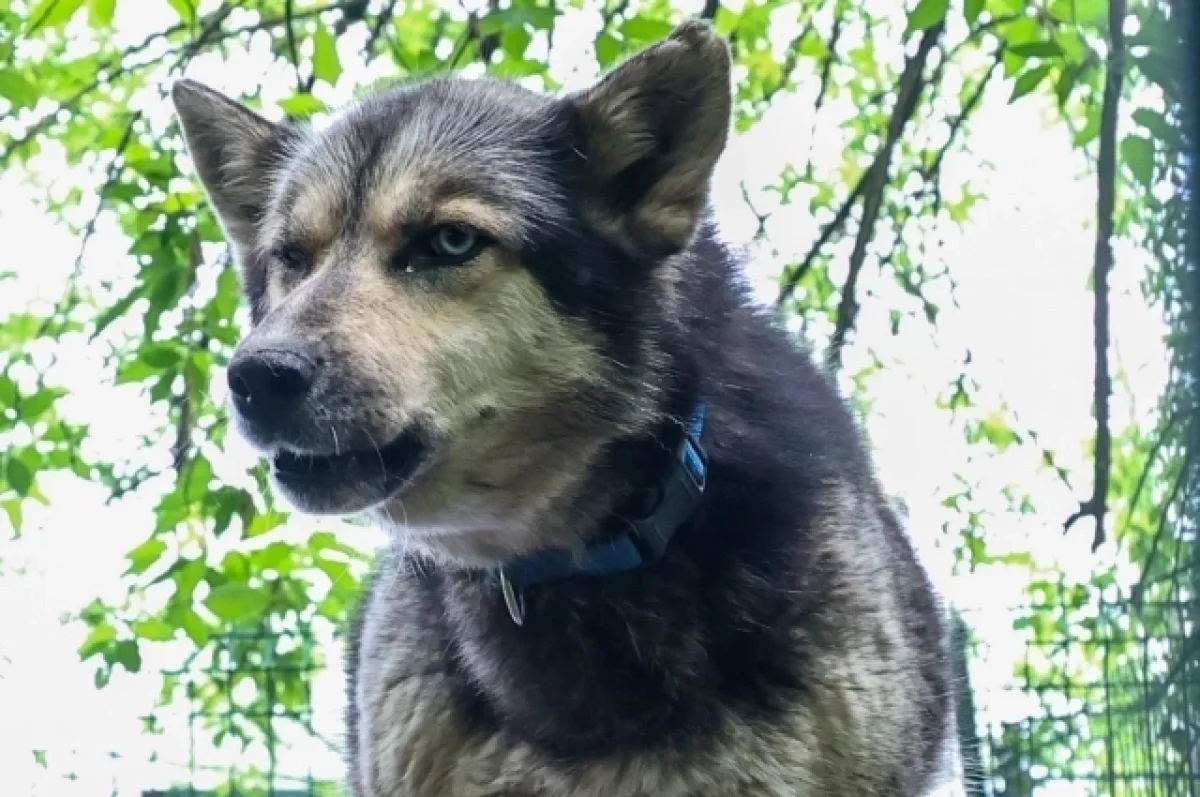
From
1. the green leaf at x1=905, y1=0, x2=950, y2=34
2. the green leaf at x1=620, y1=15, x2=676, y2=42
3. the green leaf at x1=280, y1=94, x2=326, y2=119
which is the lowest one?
the green leaf at x1=280, y1=94, x2=326, y2=119

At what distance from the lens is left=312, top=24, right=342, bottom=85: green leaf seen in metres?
1.53

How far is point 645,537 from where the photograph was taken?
113 cm

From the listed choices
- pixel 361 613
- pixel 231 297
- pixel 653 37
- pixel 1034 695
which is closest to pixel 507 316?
pixel 361 613

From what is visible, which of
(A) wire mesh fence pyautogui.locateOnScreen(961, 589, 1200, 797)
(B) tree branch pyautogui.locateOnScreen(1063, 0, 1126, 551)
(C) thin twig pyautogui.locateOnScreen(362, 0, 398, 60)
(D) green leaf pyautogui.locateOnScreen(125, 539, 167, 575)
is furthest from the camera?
(C) thin twig pyautogui.locateOnScreen(362, 0, 398, 60)

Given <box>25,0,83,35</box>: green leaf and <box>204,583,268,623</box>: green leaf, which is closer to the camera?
<box>25,0,83,35</box>: green leaf

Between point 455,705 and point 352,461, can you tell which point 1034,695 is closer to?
point 455,705

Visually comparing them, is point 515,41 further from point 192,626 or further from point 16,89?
point 192,626

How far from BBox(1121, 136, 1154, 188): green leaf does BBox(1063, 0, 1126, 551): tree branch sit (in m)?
0.18

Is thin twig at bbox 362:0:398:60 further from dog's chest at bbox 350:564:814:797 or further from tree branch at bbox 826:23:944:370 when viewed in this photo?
dog's chest at bbox 350:564:814:797

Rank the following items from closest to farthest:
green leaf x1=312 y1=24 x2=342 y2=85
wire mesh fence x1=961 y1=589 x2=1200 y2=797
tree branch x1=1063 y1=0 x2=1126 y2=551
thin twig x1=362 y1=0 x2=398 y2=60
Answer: wire mesh fence x1=961 y1=589 x2=1200 y2=797 < tree branch x1=1063 y1=0 x2=1126 y2=551 < green leaf x1=312 y1=24 x2=342 y2=85 < thin twig x1=362 y1=0 x2=398 y2=60

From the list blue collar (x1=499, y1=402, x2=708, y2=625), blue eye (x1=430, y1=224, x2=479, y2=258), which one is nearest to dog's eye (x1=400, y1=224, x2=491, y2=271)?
blue eye (x1=430, y1=224, x2=479, y2=258)

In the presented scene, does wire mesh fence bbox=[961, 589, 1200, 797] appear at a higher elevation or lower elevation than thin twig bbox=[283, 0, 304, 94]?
lower

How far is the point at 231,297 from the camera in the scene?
1.74 metres

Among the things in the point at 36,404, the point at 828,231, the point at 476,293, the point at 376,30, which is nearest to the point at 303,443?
the point at 476,293
